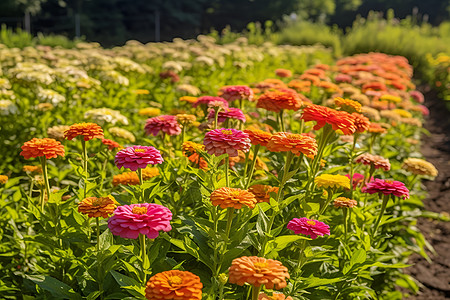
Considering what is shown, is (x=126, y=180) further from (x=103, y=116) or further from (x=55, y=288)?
(x=103, y=116)

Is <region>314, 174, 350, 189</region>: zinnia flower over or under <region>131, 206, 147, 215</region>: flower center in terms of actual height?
under

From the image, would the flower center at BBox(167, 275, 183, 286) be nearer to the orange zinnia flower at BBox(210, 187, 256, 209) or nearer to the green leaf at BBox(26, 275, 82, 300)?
the orange zinnia flower at BBox(210, 187, 256, 209)

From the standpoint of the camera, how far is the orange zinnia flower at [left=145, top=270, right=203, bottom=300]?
46.8 inches

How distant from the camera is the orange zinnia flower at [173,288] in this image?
1.19 metres

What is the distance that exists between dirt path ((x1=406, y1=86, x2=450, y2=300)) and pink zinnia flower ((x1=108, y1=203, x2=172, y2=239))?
8.45ft

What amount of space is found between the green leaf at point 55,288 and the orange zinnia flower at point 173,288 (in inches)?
23.4

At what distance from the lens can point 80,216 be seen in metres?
1.82

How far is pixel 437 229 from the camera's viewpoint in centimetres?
424

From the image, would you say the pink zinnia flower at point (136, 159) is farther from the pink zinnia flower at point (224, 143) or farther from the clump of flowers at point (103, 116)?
the clump of flowers at point (103, 116)

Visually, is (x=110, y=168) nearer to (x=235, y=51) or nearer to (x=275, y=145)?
(x=275, y=145)

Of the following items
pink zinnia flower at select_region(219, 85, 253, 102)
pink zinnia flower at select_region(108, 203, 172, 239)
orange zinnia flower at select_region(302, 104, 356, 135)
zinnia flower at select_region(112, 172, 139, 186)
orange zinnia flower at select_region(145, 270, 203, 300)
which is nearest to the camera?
orange zinnia flower at select_region(145, 270, 203, 300)

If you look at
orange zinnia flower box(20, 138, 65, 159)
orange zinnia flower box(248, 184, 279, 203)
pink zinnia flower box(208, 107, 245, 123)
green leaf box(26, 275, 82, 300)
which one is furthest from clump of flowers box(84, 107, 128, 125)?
green leaf box(26, 275, 82, 300)

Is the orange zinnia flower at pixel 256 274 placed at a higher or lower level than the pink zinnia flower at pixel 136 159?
lower

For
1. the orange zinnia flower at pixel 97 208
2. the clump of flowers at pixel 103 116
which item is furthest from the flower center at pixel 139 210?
the clump of flowers at pixel 103 116
